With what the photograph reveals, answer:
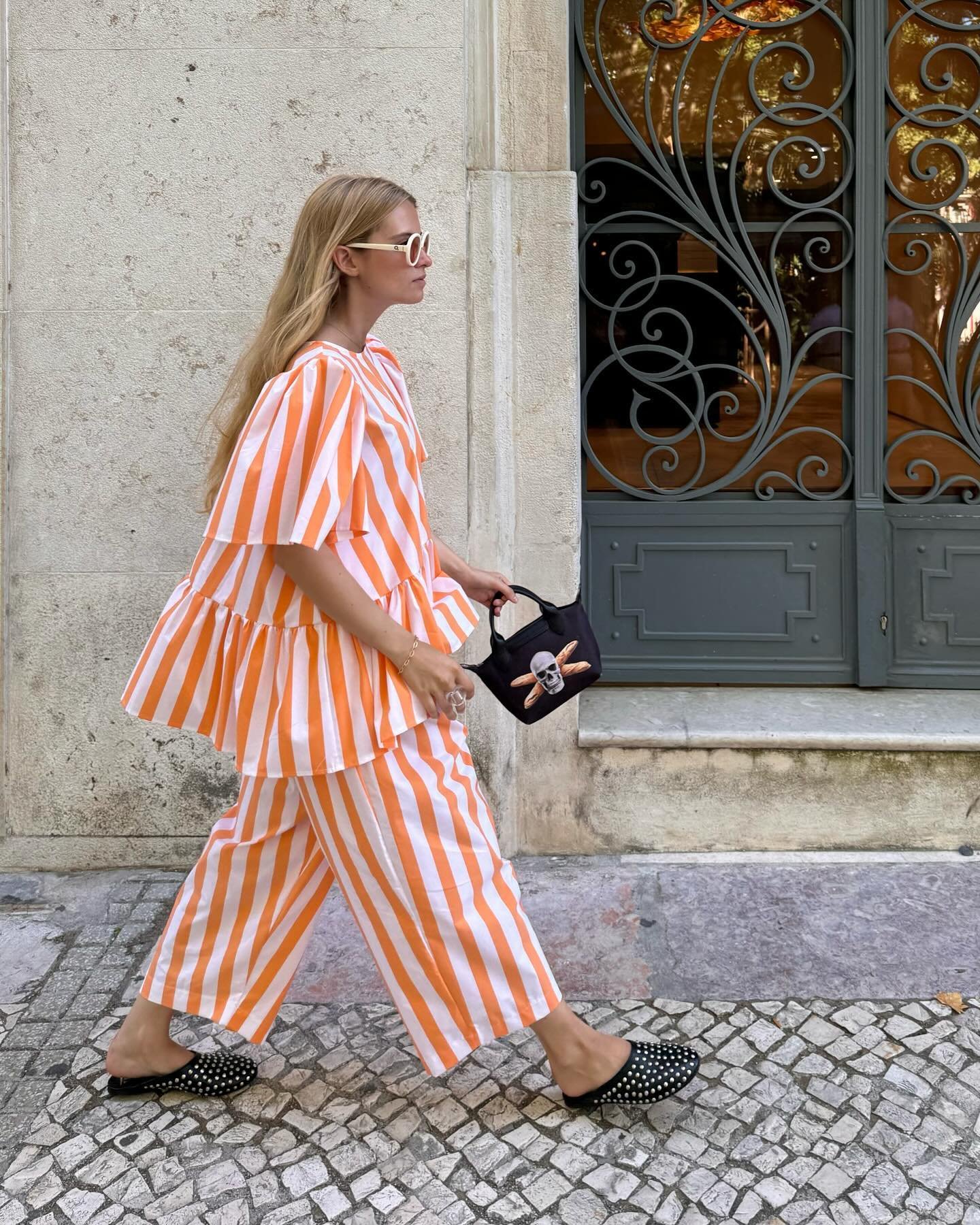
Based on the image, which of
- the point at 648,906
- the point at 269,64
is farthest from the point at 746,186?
the point at 648,906

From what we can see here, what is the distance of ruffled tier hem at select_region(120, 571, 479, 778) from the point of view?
2.33 m

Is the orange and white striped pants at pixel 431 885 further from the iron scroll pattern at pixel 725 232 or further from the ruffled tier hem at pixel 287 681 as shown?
the iron scroll pattern at pixel 725 232

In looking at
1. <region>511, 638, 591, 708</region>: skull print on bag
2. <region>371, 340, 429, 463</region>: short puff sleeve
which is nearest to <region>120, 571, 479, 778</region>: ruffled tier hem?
<region>511, 638, 591, 708</region>: skull print on bag

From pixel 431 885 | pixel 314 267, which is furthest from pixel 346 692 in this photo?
pixel 314 267

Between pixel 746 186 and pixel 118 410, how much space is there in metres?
2.35

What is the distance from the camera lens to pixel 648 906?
3.69 m

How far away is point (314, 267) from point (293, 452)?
16.7 inches

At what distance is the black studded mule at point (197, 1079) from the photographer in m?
2.68

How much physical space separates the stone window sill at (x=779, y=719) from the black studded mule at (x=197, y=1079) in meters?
1.71

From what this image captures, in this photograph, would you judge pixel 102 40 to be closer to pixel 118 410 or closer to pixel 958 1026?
pixel 118 410

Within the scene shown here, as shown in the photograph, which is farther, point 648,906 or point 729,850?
point 729,850

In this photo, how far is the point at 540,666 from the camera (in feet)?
8.25

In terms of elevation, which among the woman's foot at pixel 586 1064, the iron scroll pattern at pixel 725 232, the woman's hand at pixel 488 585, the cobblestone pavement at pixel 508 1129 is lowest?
the cobblestone pavement at pixel 508 1129

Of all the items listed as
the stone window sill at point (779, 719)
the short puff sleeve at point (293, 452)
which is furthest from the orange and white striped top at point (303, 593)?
the stone window sill at point (779, 719)
